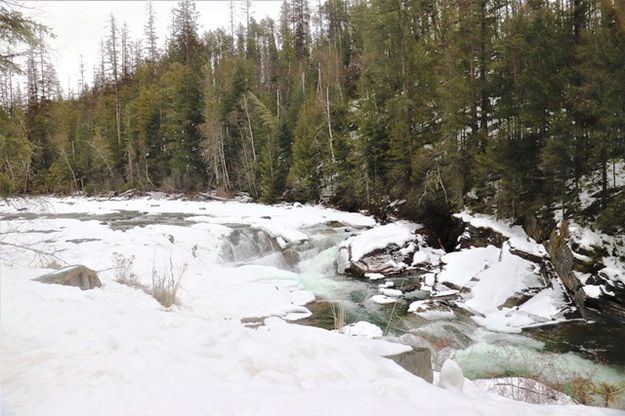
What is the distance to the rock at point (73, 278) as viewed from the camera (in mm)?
6141

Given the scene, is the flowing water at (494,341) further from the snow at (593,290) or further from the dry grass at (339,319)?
the snow at (593,290)

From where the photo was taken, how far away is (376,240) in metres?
15.3

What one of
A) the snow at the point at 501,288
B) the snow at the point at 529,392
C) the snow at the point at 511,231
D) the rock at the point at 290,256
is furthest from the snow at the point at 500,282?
the rock at the point at 290,256

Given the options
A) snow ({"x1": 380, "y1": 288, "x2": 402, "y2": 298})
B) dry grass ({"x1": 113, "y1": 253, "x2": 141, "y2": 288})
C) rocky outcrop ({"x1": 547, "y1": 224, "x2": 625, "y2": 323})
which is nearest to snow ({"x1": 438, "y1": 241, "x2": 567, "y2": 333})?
rocky outcrop ({"x1": 547, "y1": 224, "x2": 625, "y2": 323})

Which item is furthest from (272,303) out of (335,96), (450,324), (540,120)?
(335,96)

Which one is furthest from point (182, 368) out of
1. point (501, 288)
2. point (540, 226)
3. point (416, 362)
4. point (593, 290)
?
point (540, 226)

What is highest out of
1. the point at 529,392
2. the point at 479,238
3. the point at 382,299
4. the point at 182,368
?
the point at 182,368

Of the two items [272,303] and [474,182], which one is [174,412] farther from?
[474,182]

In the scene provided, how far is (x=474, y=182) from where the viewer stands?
16688mm

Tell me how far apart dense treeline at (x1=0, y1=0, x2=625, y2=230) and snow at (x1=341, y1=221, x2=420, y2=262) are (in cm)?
316

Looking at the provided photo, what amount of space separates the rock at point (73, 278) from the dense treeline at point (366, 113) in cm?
251

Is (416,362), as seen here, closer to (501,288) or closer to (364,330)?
(364,330)

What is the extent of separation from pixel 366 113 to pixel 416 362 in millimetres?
20811

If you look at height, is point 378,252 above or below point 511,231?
below
